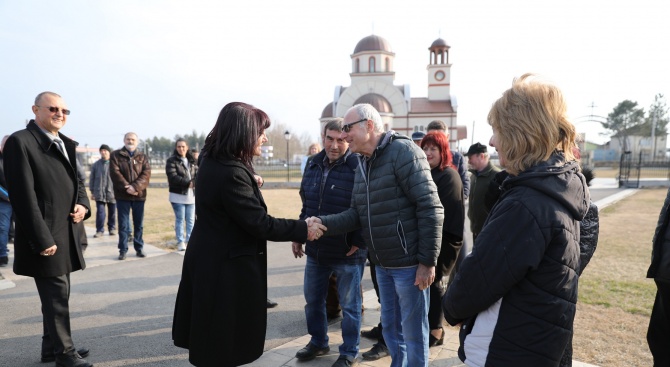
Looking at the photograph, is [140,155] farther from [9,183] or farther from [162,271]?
[9,183]

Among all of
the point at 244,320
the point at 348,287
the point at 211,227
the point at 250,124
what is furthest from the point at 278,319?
the point at 250,124

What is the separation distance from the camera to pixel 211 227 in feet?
8.09

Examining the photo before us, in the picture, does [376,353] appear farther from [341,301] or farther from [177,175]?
[177,175]

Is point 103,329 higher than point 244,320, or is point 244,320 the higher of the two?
point 244,320

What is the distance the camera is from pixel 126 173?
23.9 feet

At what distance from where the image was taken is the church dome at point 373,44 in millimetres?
50219

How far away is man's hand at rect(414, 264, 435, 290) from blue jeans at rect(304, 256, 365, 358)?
852mm

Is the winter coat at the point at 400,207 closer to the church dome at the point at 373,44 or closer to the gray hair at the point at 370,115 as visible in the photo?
the gray hair at the point at 370,115

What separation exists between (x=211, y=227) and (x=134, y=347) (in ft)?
7.03

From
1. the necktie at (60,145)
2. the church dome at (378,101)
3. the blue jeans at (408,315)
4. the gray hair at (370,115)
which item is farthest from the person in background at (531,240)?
the church dome at (378,101)

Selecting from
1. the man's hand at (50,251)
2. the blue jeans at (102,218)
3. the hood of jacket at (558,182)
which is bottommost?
the blue jeans at (102,218)

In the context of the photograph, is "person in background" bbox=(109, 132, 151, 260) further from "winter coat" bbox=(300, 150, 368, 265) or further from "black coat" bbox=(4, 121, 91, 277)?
"winter coat" bbox=(300, 150, 368, 265)

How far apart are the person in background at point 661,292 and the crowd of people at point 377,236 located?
10 millimetres

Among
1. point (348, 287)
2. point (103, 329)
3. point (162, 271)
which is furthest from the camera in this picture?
point (162, 271)
